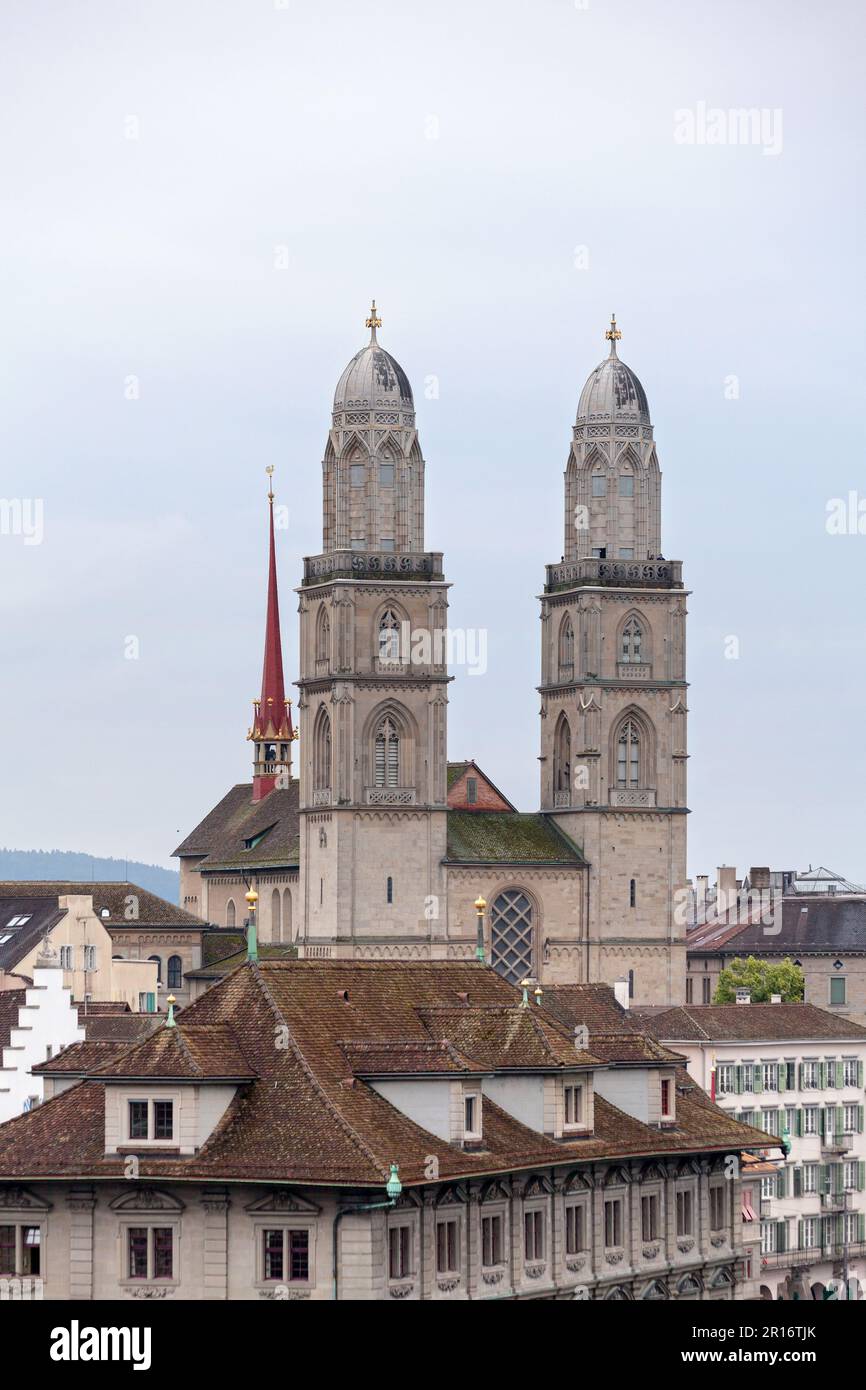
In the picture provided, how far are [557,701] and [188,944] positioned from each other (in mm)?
25327

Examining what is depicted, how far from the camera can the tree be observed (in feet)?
618

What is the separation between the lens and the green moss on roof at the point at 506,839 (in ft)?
612

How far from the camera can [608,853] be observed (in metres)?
188

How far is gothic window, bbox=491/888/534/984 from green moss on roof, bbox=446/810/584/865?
2122mm

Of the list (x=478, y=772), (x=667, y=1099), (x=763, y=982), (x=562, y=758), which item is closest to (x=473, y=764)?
(x=478, y=772)

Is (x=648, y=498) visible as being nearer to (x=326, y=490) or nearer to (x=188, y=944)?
(x=326, y=490)

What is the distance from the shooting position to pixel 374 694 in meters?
183

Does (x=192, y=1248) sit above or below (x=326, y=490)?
below

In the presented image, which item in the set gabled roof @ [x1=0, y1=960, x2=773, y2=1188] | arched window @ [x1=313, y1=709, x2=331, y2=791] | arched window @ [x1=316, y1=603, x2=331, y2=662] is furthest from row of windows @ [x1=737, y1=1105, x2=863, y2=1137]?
gabled roof @ [x1=0, y1=960, x2=773, y2=1188]

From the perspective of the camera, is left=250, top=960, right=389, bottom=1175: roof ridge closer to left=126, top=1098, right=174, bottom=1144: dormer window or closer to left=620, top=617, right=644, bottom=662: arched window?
left=126, top=1098, right=174, bottom=1144: dormer window

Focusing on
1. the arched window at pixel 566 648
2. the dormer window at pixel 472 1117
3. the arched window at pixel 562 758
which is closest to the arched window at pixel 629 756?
the arched window at pixel 562 758

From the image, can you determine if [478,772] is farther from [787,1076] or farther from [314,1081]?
[314,1081]
